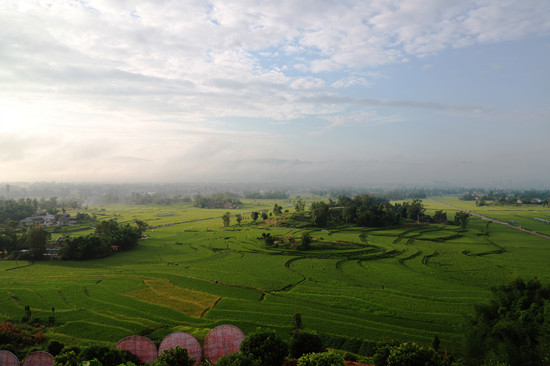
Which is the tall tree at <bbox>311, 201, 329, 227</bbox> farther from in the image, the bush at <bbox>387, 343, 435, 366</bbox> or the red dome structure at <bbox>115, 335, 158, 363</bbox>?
the red dome structure at <bbox>115, 335, 158, 363</bbox>

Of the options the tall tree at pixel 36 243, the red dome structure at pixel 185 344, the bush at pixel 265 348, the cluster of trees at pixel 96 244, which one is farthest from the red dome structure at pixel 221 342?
the tall tree at pixel 36 243

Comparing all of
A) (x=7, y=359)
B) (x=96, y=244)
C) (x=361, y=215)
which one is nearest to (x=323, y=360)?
(x=7, y=359)

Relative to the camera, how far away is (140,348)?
60.5 feet

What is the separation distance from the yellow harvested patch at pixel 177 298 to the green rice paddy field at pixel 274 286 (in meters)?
0.10

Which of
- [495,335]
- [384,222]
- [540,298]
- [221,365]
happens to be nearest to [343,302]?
[495,335]

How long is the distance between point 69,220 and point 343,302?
274 feet

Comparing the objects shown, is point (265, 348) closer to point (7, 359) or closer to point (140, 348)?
point (140, 348)

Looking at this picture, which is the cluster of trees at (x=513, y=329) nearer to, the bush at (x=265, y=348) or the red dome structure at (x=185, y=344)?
the bush at (x=265, y=348)

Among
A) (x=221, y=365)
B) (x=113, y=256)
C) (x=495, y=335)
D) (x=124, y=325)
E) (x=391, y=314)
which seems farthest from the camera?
(x=113, y=256)

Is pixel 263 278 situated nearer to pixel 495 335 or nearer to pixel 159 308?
pixel 159 308

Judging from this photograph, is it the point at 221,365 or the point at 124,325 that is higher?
the point at 221,365

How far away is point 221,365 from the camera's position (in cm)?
1557

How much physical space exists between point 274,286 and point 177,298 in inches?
418

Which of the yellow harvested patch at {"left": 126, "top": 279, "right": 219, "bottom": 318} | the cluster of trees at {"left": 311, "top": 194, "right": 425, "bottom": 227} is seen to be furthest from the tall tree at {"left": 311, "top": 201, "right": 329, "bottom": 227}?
the yellow harvested patch at {"left": 126, "top": 279, "right": 219, "bottom": 318}
